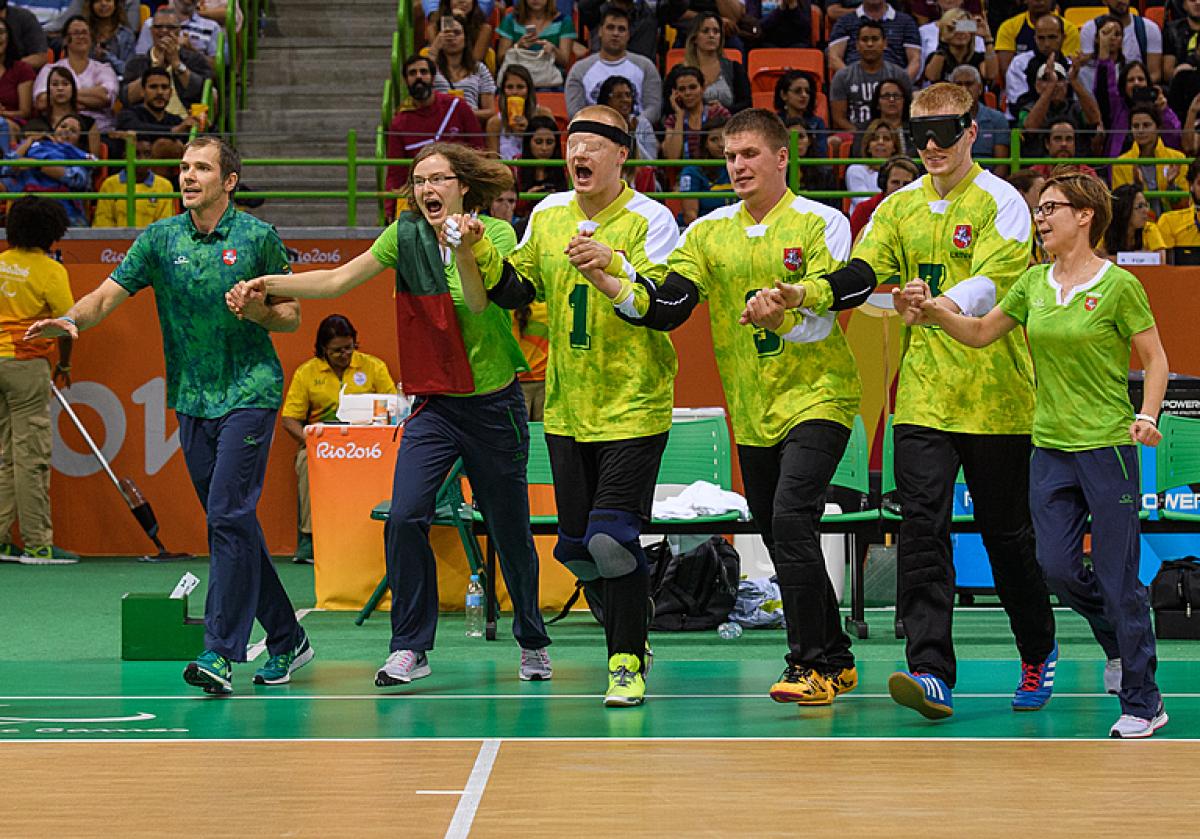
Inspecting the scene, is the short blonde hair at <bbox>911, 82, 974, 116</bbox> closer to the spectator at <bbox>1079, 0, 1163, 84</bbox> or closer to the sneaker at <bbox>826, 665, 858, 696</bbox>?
the sneaker at <bbox>826, 665, 858, 696</bbox>

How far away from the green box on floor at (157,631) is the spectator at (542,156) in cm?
626

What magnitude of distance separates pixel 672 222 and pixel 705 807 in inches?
104

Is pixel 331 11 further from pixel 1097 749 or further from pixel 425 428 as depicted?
pixel 1097 749

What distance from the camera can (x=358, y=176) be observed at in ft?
54.0

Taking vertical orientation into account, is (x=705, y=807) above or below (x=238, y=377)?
below

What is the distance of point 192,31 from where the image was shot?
55.6 feet

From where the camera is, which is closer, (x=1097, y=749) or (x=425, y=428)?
(x=1097, y=749)

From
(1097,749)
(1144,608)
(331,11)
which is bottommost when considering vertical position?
(1097,749)

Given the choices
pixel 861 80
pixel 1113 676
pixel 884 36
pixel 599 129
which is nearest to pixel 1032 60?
pixel 884 36

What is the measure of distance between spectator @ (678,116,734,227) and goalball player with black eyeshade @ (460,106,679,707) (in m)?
7.03

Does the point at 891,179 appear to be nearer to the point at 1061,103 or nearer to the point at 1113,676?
the point at 1061,103

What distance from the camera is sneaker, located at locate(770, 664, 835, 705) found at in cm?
690

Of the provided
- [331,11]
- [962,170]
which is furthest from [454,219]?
[331,11]

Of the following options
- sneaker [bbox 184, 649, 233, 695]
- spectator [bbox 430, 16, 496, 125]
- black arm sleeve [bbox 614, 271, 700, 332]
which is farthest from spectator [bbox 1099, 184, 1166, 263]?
sneaker [bbox 184, 649, 233, 695]
